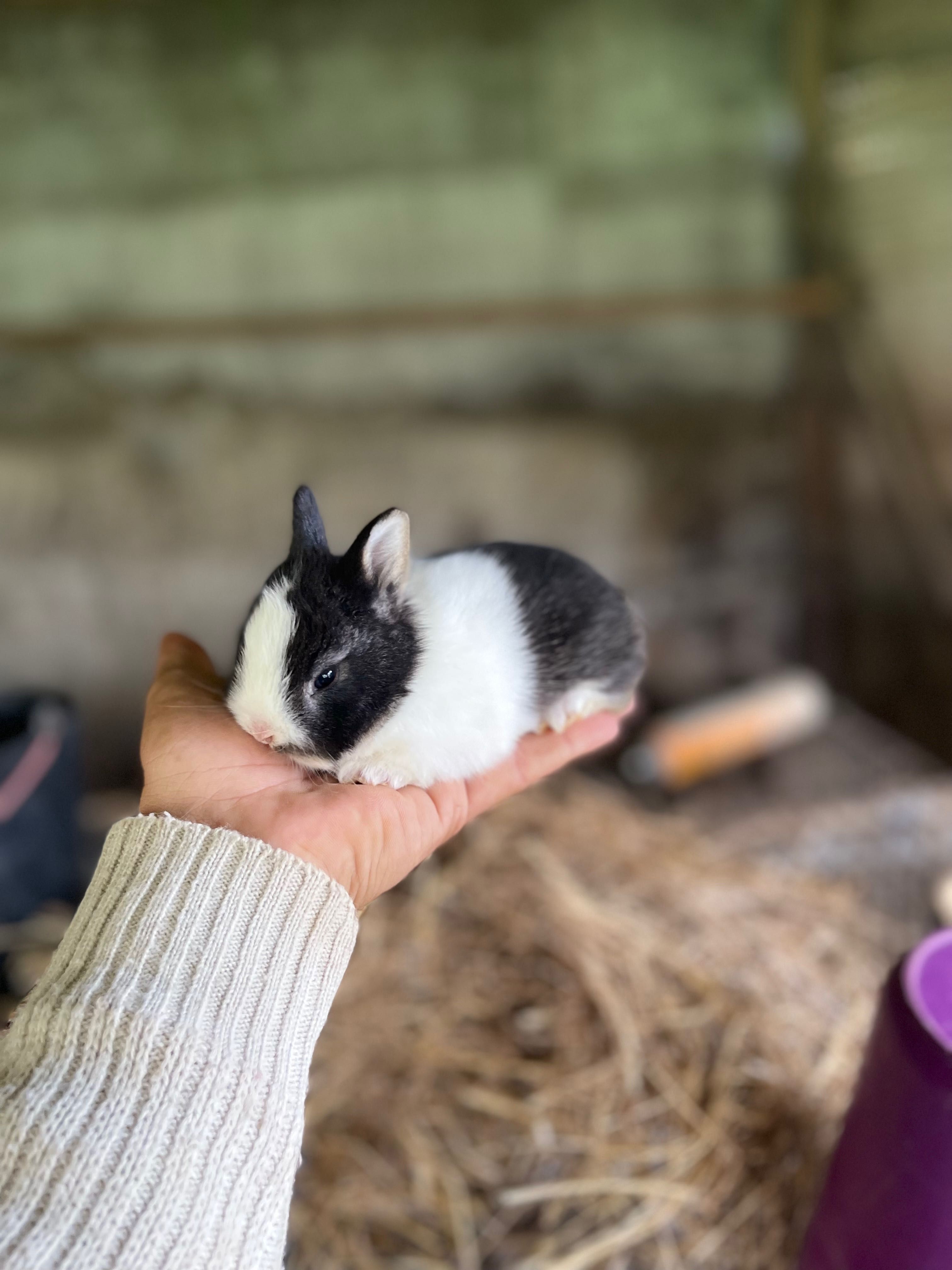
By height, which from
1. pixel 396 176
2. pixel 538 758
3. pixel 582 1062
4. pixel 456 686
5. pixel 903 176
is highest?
pixel 396 176

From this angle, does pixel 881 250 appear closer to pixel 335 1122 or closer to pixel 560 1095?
pixel 560 1095

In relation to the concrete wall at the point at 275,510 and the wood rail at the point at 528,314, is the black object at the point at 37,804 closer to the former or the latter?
the concrete wall at the point at 275,510

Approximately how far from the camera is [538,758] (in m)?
0.98

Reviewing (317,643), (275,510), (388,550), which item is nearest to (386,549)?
(388,550)

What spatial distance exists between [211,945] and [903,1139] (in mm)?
789

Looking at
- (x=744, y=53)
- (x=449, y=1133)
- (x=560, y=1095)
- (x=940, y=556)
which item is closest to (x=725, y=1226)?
(x=560, y=1095)

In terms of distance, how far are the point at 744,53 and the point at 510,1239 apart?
95.1 inches

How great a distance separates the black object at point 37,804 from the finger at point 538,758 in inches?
50.3

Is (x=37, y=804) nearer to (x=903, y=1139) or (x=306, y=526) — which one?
(x=306, y=526)

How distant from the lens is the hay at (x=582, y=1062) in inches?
51.9

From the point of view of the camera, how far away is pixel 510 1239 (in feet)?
4.32

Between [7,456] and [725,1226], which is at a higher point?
[7,456]

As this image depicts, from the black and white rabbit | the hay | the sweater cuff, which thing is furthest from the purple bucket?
the sweater cuff

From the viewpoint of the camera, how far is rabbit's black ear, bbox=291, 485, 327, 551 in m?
0.76
